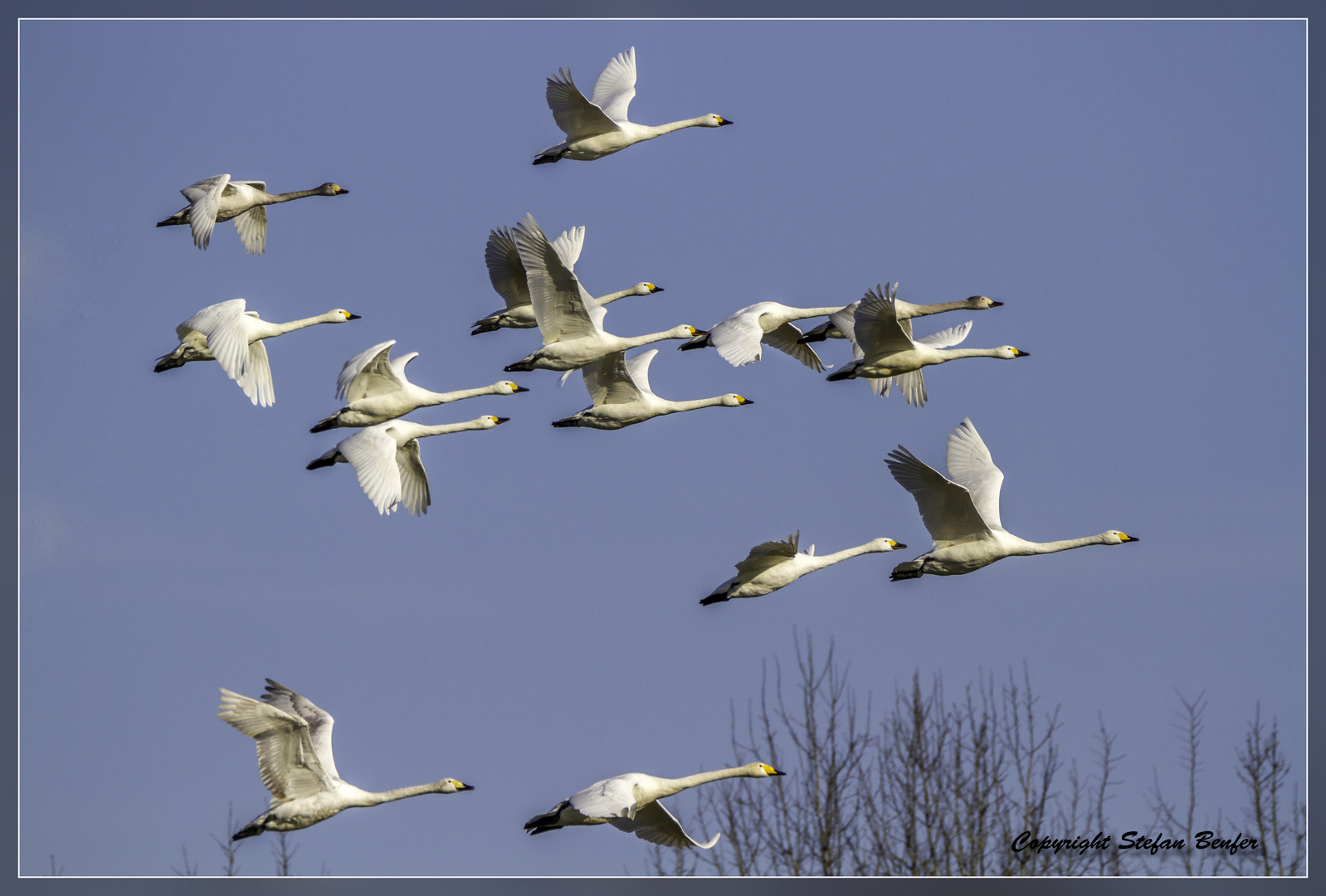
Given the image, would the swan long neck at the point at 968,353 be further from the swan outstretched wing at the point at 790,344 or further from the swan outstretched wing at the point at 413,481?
the swan outstretched wing at the point at 413,481

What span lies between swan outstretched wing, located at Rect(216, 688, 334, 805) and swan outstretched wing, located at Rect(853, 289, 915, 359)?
30.2 feet

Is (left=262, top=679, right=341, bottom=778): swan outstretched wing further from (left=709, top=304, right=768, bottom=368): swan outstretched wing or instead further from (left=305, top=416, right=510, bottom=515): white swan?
(left=709, top=304, right=768, bottom=368): swan outstretched wing

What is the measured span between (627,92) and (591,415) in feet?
22.3

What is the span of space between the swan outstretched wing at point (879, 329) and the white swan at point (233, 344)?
836 centimetres

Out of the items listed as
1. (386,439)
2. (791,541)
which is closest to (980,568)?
(791,541)

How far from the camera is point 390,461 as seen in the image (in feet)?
90.2

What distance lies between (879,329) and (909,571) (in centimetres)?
351

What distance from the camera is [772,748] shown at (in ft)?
115

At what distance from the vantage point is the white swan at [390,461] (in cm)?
2705

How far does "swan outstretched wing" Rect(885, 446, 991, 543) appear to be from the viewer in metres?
25.8

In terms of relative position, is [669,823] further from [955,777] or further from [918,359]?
[955,777]

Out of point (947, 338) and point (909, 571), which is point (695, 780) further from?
point (947, 338)

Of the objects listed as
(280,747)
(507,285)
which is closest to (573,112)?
(507,285)

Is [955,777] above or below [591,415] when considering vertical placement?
below
